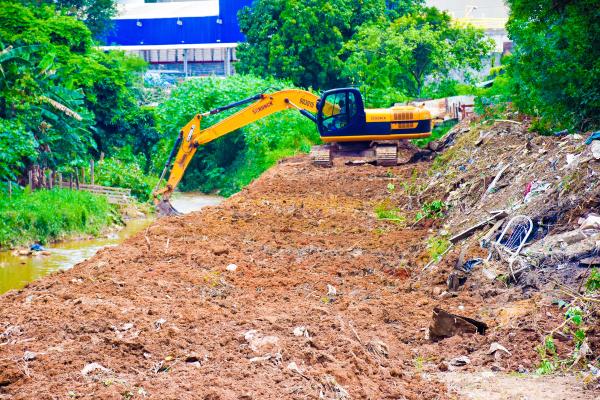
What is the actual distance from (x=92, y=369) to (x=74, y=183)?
73.2 ft

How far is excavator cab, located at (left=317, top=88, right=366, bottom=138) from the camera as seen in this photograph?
24375 millimetres

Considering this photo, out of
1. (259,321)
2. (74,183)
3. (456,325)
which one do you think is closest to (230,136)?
(74,183)

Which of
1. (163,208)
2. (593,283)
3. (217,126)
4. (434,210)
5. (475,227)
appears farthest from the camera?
(217,126)

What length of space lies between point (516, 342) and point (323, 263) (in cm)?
537

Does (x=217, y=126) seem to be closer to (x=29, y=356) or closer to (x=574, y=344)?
(x=29, y=356)

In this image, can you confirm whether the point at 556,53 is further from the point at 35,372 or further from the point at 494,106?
the point at 35,372

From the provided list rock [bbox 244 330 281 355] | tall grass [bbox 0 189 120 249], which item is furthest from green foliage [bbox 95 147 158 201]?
rock [bbox 244 330 281 355]

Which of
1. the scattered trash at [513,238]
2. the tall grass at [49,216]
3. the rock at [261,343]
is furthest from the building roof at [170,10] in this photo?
the rock at [261,343]

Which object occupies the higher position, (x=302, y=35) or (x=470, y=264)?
(x=302, y=35)

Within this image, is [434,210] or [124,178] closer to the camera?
[434,210]

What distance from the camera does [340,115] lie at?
24.7 meters

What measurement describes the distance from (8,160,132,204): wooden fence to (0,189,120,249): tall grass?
1.16 m

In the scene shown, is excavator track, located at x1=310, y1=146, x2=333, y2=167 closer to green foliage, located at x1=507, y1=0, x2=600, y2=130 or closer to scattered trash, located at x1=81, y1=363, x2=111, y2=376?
green foliage, located at x1=507, y1=0, x2=600, y2=130

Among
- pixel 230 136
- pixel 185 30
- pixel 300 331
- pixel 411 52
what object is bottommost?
pixel 230 136
